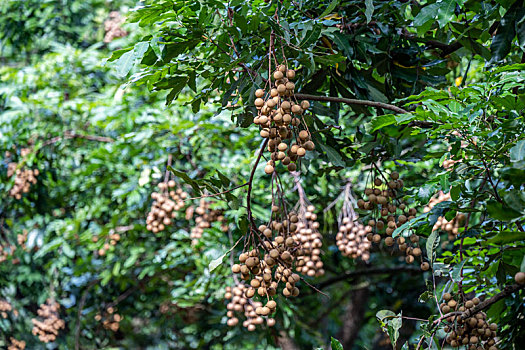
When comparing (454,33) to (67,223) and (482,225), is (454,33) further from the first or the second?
(67,223)

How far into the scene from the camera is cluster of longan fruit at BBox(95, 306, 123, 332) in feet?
12.7

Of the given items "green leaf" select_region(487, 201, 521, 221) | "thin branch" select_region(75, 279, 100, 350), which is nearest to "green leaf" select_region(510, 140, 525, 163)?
"green leaf" select_region(487, 201, 521, 221)

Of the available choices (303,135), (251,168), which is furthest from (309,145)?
(251,168)

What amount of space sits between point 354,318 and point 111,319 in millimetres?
1813

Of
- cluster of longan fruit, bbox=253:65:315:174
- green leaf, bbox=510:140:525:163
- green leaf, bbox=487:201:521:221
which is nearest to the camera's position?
green leaf, bbox=487:201:521:221

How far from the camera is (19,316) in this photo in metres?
4.14

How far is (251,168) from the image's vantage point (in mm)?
2684

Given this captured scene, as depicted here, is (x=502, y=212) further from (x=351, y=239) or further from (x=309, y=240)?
(x=351, y=239)

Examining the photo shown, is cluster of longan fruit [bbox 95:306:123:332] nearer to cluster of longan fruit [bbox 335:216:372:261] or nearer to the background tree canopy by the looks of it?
the background tree canopy

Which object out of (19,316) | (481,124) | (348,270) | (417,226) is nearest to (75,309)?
(19,316)

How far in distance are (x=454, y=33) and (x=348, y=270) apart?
2.88 m

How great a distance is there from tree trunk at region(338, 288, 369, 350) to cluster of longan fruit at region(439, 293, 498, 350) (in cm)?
321

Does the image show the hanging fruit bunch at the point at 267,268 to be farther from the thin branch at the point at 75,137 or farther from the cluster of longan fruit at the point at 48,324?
the cluster of longan fruit at the point at 48,324

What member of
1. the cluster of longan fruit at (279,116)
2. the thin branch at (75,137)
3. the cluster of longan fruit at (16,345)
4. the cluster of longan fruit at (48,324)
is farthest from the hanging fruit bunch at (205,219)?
the cluster of longan fruit at (16,345)
